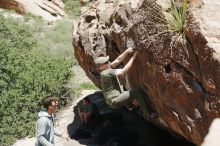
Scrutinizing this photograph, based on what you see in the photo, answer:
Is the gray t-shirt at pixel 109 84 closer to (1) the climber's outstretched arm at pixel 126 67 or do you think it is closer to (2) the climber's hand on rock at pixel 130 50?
(1) the climber's outstretched arm at pixel 126 67

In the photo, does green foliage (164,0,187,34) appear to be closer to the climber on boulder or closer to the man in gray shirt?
the climber on boulder

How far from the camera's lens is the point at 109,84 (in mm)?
8320

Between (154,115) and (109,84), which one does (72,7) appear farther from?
(154,115)

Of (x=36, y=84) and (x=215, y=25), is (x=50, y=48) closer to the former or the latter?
(x=36, y=84)

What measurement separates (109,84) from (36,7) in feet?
66.2

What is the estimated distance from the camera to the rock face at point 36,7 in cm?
2697

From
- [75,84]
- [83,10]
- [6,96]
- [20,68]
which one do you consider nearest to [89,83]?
[75,84]

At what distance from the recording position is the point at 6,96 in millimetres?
14312

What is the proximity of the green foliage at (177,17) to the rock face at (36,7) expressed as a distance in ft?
69.3

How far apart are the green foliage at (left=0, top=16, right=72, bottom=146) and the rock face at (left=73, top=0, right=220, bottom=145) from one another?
5452 millimetres

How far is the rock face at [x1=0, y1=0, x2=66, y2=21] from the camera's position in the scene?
1062 inches

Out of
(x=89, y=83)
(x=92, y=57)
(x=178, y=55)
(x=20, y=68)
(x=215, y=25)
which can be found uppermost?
(x=215, y=25)

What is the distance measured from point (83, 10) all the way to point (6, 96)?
422 cm

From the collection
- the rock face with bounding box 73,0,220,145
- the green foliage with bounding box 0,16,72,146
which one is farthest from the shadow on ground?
the rock face with bounding box 73,0,220,145
